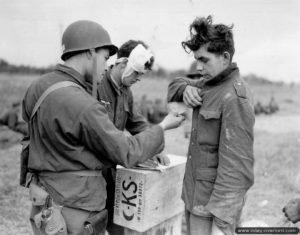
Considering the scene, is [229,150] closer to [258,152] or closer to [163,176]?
[163,176]

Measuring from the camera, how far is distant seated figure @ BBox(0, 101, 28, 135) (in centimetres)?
1003

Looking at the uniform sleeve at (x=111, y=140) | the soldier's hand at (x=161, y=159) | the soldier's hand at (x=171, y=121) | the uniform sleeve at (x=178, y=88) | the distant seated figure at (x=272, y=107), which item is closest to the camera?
the uniform sleeve at (x=111, y=140)

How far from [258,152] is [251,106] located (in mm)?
7340

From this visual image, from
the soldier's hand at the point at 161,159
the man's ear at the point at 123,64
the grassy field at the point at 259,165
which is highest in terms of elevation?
the man's ear at the point at 123,64

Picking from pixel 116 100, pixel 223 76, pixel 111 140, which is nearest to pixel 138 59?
pixel 116 100

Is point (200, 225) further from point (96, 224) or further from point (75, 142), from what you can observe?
point (75, 142)

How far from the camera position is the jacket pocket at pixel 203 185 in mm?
2843

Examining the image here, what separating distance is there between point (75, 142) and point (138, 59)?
3.82ft

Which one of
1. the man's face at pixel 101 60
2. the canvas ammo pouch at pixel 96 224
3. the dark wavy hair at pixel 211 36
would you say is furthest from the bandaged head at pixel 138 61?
the canvas ammo pouch at pixel 96 224

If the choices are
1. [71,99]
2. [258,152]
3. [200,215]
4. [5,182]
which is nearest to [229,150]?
[200,215]

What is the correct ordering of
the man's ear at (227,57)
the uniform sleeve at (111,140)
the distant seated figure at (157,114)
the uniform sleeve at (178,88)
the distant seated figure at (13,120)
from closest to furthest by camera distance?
1. the uniform sleeve at (111,140)
2. the man's ear at (227,57)
3. the uniform sleeve at (178,88)
4. the distant seated figure at (13,120)
5. the distant seated figure at (157,114)

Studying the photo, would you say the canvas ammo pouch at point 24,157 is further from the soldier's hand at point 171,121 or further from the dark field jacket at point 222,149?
the dark field jacket at point 222,149

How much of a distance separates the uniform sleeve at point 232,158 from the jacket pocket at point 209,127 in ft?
0.27

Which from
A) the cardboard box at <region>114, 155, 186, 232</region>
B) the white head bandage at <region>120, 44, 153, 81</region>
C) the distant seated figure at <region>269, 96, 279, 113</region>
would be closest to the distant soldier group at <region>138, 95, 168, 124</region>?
the distant seated figure at <region>269, 96, 279, 113</region>
